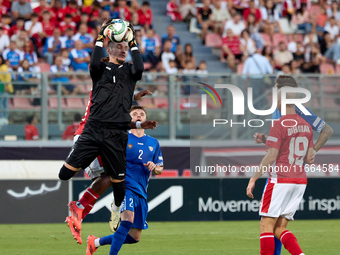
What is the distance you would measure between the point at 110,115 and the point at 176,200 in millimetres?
6570

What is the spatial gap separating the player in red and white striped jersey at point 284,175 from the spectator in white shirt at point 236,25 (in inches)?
453

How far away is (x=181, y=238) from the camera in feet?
34.1

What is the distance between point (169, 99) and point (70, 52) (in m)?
3.19

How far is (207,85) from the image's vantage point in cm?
1367

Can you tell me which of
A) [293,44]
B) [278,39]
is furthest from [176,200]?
[278,39]

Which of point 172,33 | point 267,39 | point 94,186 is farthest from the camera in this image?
point 267,39

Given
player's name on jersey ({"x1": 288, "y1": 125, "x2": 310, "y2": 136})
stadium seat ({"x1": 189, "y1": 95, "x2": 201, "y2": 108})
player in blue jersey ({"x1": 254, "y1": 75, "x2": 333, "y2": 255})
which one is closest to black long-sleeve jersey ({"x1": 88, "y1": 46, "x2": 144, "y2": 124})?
player in blue jersey ({"x1": 254, "y1": 75, "x2": 333, "y2": 255})

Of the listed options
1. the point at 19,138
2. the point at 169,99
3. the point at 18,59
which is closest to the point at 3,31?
the point at 18,59

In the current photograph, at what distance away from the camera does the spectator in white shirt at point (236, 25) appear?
59.3 ft

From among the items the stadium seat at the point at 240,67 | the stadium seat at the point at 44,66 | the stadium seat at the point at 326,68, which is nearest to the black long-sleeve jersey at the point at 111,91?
the stadium seat at the point at 44,66

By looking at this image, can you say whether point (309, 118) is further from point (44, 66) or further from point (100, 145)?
point (44, 66)

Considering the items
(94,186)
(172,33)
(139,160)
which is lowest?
(94,186)

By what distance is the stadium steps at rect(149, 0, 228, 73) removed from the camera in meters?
17.9

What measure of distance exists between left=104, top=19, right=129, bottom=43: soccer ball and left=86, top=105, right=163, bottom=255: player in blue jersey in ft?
5.48
